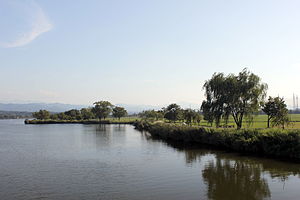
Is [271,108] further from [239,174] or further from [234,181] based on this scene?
[234,181]

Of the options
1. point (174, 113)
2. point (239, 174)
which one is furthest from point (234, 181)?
point (174, 113)

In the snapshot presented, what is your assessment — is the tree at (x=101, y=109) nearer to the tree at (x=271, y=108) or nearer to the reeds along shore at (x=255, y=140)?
the reeds along shore at (x=255, y=140)

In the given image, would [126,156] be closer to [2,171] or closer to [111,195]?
[2,171]

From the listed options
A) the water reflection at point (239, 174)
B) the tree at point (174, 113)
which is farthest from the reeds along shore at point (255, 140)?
the tree at point (174, 113)

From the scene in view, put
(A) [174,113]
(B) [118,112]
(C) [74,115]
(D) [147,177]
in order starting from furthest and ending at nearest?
(C) [74,115], (B) [118,112], (A) [174,113], (D) [147,177]

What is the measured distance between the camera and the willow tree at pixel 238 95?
44469mm

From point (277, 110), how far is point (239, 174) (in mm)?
24656

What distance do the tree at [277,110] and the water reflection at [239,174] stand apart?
47.5ft

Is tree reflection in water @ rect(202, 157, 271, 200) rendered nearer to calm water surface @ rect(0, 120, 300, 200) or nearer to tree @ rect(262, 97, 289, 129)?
calm water surface @ rect(0, 120, 300, 200)

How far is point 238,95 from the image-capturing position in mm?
44625

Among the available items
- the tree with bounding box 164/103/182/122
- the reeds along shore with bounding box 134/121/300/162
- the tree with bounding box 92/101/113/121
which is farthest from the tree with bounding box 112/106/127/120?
the reeds along shore with bounding box 134/121/300/162

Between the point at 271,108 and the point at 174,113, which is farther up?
the point at 271,108

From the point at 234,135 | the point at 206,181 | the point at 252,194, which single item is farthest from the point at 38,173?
the point at 234,135

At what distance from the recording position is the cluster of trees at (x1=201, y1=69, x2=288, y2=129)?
4447 cm
